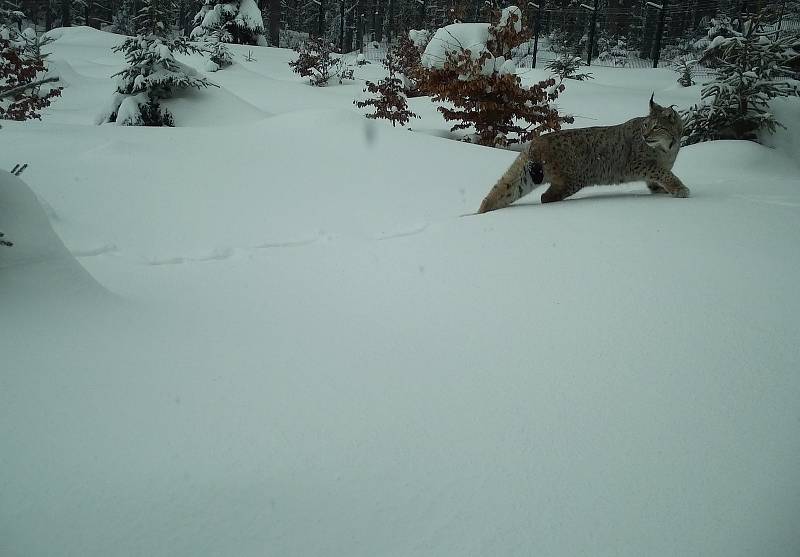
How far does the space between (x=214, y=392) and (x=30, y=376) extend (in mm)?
640

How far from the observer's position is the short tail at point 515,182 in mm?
4414

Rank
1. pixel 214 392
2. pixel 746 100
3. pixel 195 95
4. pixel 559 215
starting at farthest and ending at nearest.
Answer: pixel 195 95, pixel 746 100, pixel 559 215, pixel 214 392

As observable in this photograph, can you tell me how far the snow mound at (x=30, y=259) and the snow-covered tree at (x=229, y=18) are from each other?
21903mm

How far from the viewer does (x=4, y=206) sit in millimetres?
2449

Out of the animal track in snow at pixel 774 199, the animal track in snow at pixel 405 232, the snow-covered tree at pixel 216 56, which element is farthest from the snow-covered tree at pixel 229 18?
the animal track in snow at pixel 774 199

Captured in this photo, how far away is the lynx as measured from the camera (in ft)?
14.0

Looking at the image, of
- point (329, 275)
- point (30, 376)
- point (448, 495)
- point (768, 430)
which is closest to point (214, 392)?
point (30, 376)

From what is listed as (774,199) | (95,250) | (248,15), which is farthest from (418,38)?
(95,250)

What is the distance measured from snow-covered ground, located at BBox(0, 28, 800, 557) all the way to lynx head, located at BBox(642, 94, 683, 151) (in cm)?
55

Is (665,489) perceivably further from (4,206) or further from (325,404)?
(4,206)

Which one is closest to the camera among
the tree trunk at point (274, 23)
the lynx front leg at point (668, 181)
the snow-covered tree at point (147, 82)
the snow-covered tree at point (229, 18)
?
the lynx front leg at point (668, 181)

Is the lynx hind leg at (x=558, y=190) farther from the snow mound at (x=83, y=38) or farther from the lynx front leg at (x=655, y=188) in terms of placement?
the snow mound at (x=83, y=38)

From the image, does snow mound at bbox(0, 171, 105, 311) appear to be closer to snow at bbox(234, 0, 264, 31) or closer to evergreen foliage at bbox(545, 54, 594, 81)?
evergreen foliage at bbox(545, 54, 594, 81)

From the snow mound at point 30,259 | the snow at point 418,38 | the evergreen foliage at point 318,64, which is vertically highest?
the snow at point 418,38
